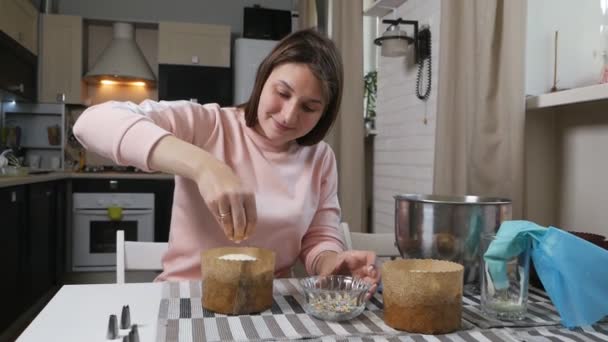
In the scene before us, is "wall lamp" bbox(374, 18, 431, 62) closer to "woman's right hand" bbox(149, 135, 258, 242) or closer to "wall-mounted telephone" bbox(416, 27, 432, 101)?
"wall-mounted telephone" bbox(416, 27, 432, 101)

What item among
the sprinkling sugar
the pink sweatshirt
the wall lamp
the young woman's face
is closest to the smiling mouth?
the young woman's face

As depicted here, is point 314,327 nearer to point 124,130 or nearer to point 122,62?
point 124,130

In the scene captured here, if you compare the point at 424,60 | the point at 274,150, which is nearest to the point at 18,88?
the point at 424,60

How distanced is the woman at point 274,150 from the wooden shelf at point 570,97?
24.4 inches

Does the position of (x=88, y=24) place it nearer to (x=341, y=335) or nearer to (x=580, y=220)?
(x=580, y=220)

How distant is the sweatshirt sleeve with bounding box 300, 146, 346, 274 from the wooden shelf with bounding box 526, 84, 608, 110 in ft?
2.06

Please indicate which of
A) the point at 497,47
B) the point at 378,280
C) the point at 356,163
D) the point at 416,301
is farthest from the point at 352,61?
the point at 416,301

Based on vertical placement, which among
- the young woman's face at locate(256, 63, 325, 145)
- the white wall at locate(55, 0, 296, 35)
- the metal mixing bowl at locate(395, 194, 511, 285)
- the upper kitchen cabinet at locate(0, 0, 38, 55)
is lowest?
the metal mixing bowl at locate(395, 194, 511, 285)

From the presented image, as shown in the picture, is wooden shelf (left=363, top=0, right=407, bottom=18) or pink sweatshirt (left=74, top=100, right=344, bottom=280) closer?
pink sweatshirt (left=74, top=100, right=344, bottom=280)

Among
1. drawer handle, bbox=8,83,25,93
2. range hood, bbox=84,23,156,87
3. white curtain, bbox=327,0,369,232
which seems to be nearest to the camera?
white curtain, bbox=327,0,369,232

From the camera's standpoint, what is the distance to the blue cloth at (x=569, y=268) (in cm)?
76

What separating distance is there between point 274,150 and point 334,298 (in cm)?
51

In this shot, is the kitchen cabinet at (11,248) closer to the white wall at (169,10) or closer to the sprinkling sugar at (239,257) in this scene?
the sprinkling sugar at (239,257)

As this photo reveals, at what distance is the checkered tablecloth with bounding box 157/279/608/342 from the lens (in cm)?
69
